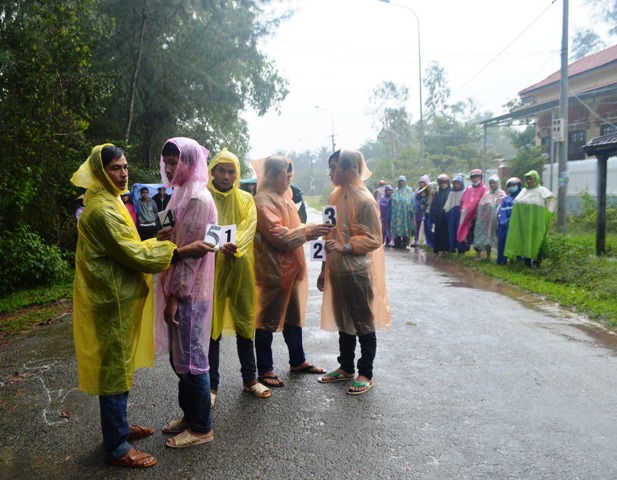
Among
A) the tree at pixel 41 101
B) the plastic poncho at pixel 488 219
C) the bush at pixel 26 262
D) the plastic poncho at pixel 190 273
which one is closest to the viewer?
the plastic poncho at pixel 190 273

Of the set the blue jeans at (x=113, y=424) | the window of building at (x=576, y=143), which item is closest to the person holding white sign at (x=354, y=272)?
the blue jeans at (x=113, y=424)

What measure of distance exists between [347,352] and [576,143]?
75.7 ft

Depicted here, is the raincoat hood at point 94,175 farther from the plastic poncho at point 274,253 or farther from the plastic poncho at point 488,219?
the plastic poncho at point 488,219

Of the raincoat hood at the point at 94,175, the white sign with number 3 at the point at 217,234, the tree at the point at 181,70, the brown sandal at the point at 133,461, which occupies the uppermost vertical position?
the tree at the point at 181,70

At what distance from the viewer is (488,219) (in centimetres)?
1084

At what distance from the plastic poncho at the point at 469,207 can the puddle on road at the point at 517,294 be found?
0.76 metres

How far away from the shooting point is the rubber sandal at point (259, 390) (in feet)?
13.0

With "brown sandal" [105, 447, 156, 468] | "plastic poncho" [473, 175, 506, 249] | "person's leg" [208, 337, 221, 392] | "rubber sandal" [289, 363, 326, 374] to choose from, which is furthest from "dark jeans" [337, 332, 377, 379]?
"plastic poncho" [473, 175, 506, 249]

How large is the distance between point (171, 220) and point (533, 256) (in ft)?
25.9

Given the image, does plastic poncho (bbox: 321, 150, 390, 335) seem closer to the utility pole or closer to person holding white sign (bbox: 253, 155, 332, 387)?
person holding white sign (bbox: 253, 155, 332, 387)

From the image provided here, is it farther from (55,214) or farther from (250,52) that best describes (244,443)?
(250,52)

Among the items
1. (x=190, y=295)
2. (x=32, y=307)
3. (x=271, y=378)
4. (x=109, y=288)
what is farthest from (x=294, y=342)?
(x=32, y=307)

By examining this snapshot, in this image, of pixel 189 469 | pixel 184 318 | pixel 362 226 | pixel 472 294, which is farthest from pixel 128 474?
pixel 472 294

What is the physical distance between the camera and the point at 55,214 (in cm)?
1055
